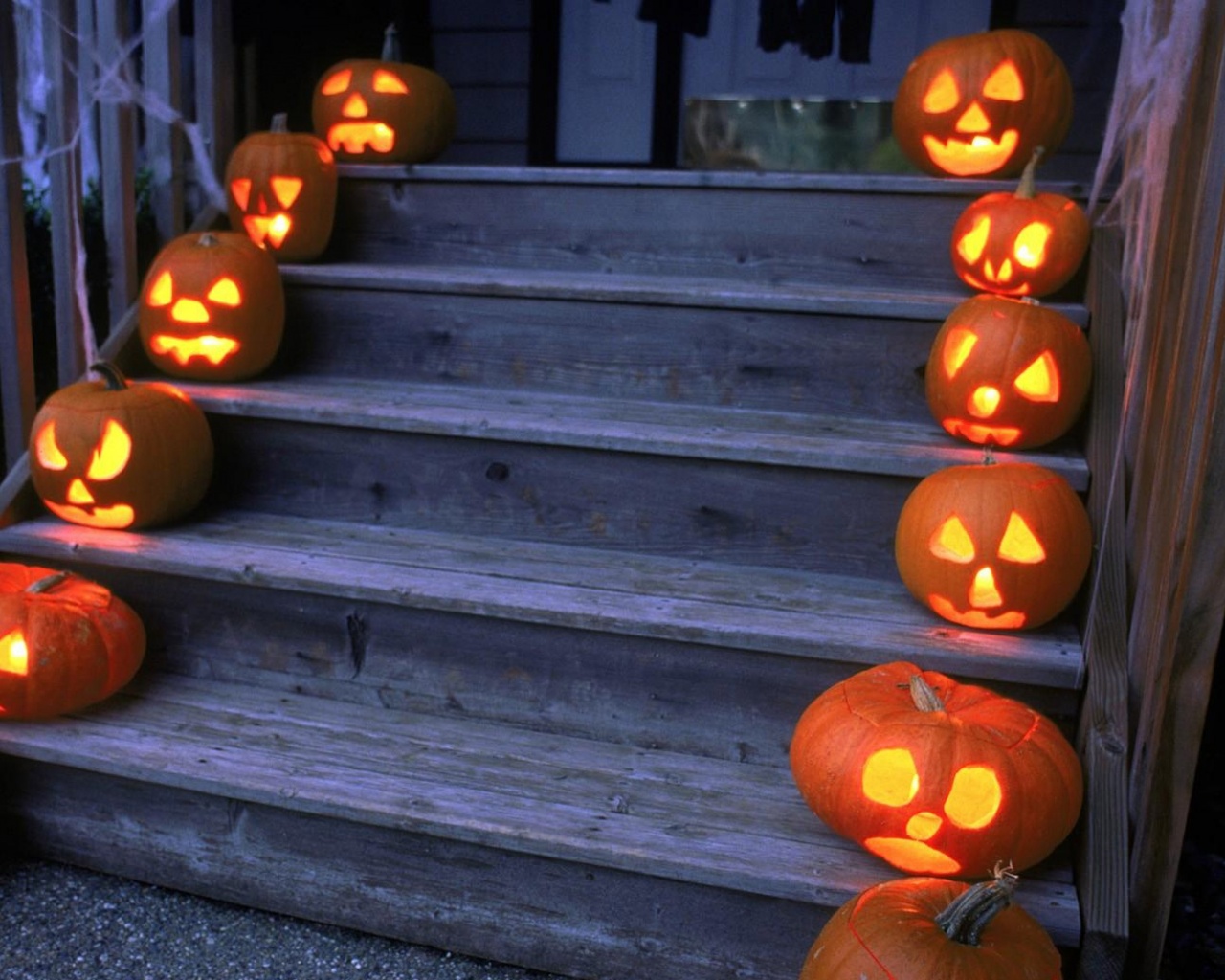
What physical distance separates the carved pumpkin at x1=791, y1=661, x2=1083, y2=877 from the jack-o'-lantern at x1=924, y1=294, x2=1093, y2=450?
0.58m

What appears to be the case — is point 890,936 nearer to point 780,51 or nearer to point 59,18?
point 59,18

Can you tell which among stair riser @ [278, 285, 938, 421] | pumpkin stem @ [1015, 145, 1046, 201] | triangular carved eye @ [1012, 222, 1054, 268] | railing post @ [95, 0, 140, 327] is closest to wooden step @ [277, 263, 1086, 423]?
stair riser @ [278, 285, 938, 421]

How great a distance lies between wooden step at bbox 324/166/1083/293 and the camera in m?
2.41

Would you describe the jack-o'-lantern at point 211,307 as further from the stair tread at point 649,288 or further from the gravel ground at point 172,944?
the gravel ground at point 172,944

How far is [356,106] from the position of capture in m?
2.89

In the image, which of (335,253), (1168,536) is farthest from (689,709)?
(335,253)

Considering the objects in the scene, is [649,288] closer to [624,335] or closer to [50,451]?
[624,335]

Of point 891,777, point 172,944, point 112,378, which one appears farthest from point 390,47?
point 891,777

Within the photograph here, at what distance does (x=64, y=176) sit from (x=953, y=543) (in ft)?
5.89

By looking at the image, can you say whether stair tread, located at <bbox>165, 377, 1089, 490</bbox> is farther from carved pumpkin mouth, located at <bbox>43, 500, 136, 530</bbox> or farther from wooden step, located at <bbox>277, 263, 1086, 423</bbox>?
carved pumpkin mouth, located at <bbox>43, 500, 136, 530</bbox>

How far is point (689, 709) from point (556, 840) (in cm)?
36

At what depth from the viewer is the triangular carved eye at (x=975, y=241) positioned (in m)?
2.23

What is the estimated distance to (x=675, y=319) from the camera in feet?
7.61

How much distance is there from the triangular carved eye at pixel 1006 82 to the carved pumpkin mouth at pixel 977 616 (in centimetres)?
117
